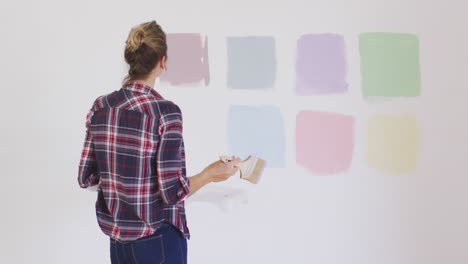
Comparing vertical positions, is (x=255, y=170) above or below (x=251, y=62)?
below

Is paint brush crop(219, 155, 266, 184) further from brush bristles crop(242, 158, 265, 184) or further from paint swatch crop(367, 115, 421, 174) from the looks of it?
paint swatch crop(367, 115, 421, 174)

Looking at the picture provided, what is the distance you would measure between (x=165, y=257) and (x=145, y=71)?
37 centimetres

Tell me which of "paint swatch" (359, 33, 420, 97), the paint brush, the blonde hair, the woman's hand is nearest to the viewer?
the blonde hair

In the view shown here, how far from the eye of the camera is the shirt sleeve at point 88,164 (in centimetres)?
90

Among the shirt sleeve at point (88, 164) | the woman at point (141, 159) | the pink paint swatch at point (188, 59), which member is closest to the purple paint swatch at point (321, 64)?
the pink paint swatch at point (188, 59)

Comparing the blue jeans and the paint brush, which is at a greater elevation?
the paint brush

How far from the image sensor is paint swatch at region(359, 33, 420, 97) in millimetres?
1161

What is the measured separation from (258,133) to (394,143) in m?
0.37

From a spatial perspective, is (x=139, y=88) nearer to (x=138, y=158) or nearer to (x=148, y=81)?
(x=148, y=81)

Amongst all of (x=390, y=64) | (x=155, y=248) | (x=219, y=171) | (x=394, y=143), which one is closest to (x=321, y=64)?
(x=390, y=64)

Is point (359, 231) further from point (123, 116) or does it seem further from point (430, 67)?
point (123, 116)

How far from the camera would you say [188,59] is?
1260mm

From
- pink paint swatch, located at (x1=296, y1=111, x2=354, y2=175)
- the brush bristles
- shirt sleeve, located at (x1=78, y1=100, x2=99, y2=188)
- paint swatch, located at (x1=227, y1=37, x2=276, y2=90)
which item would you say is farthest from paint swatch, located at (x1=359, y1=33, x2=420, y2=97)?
shirt sleeve, located at (x1=78, y1=100, x2=99, y2=188)

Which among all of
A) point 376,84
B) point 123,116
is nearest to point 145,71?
point 123,116
